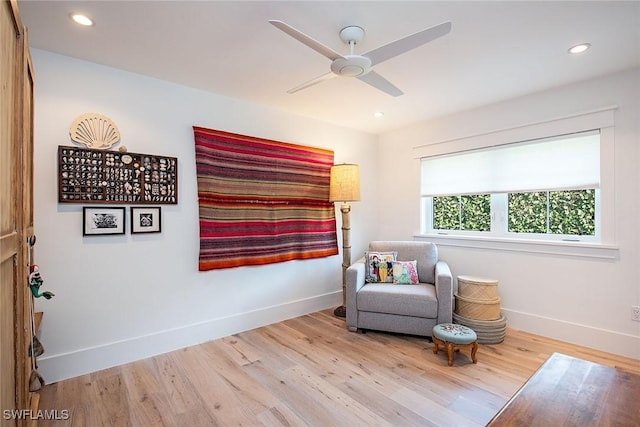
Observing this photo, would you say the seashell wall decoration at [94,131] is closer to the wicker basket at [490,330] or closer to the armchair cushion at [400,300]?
the armchair cushion at [400,300]

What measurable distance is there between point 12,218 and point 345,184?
2.74m

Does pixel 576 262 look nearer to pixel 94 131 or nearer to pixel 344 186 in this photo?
pixel 344 186

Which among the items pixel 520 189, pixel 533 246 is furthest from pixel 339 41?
pixel 533 246

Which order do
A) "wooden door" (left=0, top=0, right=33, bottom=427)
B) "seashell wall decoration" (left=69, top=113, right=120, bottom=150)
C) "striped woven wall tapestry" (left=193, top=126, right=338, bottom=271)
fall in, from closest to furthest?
"wooden door" (left=0, top=0, right=33, bottom=427)
"seashell wall decoration" (left=69, top=113, right=120, bottom=150)
"striped woven wall tapestry" (left=193, top=126, right=338, bottom=271)

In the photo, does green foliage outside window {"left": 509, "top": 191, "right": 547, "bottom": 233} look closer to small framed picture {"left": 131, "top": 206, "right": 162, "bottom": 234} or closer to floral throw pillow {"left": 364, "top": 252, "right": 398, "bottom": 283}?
floral throw pillow {"left": 364, "top": 252, "right": 398, "bottom": 283}

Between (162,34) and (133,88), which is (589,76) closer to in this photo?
(162,34)

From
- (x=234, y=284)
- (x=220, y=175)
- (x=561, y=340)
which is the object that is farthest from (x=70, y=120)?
(x=561, y=340)

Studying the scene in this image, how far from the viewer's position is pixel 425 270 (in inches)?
131

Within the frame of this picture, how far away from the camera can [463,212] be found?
363cm

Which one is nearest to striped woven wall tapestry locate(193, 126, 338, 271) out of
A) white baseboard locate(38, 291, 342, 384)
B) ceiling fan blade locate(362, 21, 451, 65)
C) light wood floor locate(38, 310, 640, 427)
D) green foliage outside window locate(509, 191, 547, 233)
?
white baseboard locate(38, 291, 342, 384)

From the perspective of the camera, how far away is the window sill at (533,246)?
2629 millimetres

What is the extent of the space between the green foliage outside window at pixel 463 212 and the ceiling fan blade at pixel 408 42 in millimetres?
2343

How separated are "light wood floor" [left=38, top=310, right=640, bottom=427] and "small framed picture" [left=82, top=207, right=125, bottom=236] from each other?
1.05m

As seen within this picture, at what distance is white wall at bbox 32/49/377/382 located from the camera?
2180 mm
